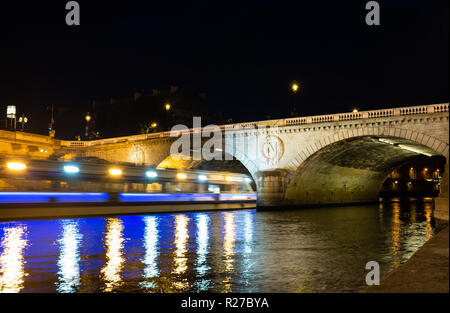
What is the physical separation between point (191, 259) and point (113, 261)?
2043 millimetres

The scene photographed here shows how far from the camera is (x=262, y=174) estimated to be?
131 ft

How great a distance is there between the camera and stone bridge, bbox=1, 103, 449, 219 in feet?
109

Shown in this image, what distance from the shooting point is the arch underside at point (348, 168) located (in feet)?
129

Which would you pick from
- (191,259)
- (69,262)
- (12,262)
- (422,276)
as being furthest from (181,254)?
(422,276)

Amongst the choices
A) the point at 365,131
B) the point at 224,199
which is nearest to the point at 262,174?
the point at 224,199

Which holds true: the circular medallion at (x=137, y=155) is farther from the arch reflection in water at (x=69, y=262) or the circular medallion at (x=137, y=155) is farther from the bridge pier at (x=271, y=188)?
the arch reflection in water at (x=69, y=262)

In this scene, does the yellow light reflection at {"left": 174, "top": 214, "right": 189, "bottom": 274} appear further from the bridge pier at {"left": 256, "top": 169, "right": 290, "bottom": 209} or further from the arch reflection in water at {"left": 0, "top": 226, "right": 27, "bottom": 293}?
the bridge pier at {"left": 256, "top": 169, "right": 290, "bottom": 209}

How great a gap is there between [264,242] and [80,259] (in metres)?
6.71

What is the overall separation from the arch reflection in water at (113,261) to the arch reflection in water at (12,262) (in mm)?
1636

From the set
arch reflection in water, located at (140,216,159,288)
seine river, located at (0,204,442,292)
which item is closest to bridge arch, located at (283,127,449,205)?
seine river, located at (0,204,442,292)

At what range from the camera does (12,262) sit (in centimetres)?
1029

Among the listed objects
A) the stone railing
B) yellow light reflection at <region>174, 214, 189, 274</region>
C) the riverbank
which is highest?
the stone railing

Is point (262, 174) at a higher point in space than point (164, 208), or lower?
higher
